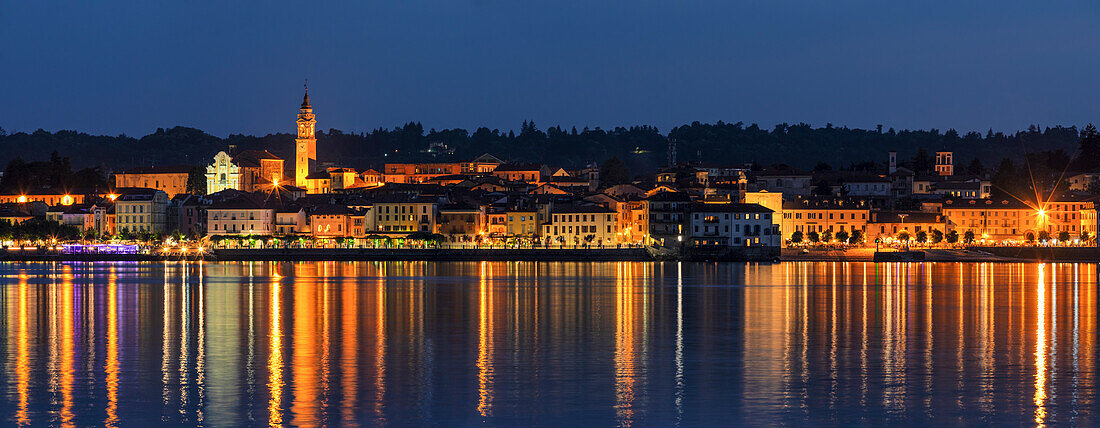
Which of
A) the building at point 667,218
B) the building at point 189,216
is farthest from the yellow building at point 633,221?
the building at point 189,216

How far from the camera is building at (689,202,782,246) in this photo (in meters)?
73.1

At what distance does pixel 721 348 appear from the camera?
22.6 m

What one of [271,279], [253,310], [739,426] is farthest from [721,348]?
[271,279]

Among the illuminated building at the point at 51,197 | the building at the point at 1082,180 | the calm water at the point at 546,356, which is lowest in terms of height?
the calm water at the point at 546,356

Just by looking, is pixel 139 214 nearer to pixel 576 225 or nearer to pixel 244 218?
pixel 244 218

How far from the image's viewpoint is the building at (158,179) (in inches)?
4040

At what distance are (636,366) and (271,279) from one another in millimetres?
30990

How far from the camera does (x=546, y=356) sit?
21.0 meters

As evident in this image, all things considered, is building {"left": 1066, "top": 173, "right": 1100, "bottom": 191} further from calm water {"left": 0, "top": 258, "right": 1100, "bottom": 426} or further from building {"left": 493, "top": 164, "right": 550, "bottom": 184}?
calm water {"left": 0, "top": 258, "right": 1100, "bottom": 426}

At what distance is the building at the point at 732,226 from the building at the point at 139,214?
115 ft

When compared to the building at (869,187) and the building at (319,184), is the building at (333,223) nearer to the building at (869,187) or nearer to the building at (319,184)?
the building at (319,184)

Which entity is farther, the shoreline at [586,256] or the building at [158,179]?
the building at [158,179]

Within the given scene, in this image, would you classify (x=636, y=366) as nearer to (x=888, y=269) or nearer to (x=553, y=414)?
(x=553, y=414)

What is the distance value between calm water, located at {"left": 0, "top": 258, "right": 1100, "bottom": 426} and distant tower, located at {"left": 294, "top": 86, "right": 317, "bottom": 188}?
66.0 m
